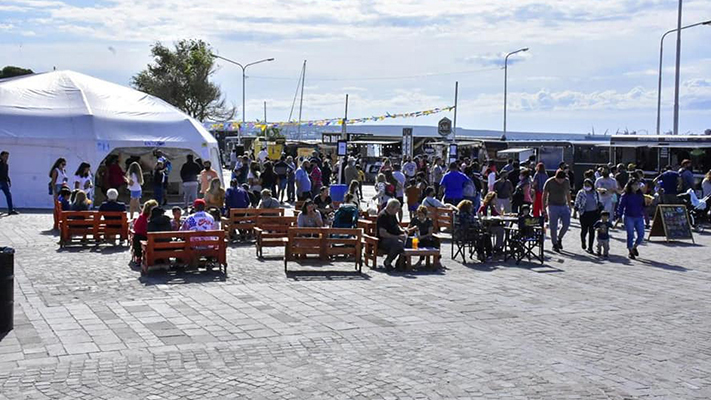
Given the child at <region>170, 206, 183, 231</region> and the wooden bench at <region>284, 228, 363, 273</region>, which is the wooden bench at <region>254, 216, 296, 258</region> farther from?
the child at <region>170, 206, 183, 231</region>

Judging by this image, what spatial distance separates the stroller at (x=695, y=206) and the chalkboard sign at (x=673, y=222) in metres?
3.16

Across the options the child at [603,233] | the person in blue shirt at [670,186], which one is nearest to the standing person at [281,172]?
the person in blue shirt at [670,186]

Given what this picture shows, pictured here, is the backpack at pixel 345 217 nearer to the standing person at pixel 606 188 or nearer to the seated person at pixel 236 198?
the seated person at pixel 236 198

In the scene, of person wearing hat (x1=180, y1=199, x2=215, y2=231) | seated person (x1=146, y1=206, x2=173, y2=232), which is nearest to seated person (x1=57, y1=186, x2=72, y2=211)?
seated person (x1=146, y1=206, x2=173, y2=232)

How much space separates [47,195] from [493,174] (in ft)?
42.7

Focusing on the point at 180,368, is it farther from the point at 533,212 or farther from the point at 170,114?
the point at 170,114

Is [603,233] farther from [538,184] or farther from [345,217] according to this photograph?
[345,217]

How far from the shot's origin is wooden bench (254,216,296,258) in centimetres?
1531

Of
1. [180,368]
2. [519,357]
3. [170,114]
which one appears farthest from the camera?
[170,114]

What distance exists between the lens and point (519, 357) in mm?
8312

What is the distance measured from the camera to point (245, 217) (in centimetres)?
1739

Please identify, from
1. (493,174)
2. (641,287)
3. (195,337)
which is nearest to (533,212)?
(493,174)

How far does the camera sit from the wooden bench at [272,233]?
15305 mm

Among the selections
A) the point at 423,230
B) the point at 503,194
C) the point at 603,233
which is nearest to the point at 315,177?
the point at 503,194
